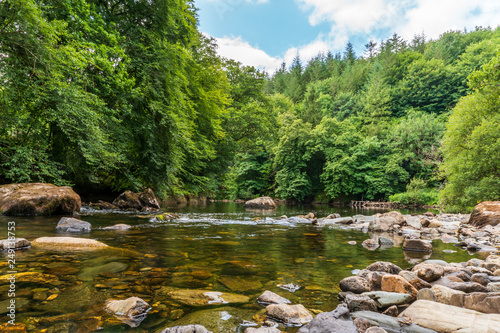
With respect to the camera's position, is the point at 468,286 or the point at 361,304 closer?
the point at 361,304

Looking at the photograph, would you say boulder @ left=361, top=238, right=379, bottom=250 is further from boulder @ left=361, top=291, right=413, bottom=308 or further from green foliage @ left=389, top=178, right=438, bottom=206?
green foliage @ left=389, top=178, right=438, bottom=206

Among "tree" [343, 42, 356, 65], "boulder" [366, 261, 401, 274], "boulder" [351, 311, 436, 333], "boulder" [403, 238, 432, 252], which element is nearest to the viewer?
"boulder" [351, 311, 436, 333]

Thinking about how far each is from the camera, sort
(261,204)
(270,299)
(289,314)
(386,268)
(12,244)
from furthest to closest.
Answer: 1. (261,204)
2. (12,244)
3. (386,268)
4. (270,299)
5. (289,314)

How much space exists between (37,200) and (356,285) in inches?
353

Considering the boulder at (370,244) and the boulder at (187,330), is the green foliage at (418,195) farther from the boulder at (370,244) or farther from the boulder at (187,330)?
the boulder at (187,330)

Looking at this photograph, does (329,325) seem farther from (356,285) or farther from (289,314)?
(356,285)

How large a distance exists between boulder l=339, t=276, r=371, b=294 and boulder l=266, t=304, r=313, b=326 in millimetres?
789

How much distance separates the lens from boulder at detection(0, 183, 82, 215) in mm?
7676

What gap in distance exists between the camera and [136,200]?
1284 centimetres

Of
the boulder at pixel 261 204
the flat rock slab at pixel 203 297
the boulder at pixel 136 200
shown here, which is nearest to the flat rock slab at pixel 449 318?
the flat rock slab at pixel 203 297


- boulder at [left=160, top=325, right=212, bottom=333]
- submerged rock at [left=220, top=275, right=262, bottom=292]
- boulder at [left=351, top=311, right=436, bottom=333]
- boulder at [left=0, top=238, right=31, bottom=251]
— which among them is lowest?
submerged rock at [left=220, top=275, right=262, bottom=292]

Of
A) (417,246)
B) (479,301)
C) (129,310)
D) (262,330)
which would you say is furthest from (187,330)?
(417,246)

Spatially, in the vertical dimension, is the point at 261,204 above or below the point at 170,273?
below

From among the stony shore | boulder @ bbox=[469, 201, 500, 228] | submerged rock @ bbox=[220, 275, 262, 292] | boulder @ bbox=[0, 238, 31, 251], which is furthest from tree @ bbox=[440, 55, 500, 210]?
boulder @ bbox=[0, 238, 31, 251]
